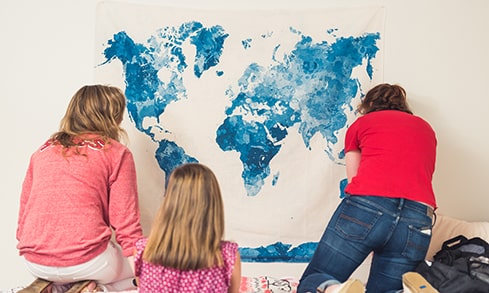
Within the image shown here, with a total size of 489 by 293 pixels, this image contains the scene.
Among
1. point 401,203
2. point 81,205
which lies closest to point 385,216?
point 401,203

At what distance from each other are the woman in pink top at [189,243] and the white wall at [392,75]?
1.09m

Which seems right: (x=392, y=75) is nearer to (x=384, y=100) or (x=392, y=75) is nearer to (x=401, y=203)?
(x=384, y=100)

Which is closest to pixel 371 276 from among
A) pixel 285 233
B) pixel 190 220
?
pixel 285 233

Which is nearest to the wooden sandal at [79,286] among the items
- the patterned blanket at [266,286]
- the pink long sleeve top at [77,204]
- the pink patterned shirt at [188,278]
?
the pink long sleeve top at [77,204]

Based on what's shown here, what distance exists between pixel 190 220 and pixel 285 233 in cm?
113

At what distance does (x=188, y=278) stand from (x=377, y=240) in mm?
783

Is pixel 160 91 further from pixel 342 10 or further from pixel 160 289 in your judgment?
pixel 160 289

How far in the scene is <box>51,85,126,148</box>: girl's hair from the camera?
6.90 feet

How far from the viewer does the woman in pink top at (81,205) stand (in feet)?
6.47

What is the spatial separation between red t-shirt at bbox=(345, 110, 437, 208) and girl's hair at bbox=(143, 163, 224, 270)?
0.71 m

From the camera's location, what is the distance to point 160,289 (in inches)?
64.7

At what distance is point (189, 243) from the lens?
159 centimetres

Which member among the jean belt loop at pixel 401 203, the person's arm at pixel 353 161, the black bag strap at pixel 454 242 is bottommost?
the black bag strap at pixel 454 242

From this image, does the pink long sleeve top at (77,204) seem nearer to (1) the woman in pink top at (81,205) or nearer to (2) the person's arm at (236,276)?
(1) the woman in pink top at (81,205)
